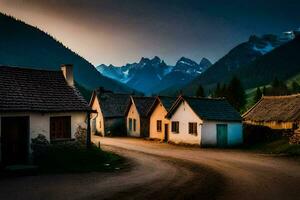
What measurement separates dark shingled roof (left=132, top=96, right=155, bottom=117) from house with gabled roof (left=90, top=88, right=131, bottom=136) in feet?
9.21

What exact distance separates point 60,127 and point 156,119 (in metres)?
27.5

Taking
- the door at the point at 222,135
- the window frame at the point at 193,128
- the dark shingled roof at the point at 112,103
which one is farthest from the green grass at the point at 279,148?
the dark shingled roof at the point at 112,103

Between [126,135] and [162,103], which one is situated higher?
[162,103]

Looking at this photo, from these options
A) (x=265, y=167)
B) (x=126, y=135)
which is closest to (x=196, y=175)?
(x=265, y=167)

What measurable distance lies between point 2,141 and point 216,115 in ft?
83.4

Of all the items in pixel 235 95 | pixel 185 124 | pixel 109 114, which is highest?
pixel 235 95

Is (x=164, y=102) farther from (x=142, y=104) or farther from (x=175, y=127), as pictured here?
(x=175, y=127)

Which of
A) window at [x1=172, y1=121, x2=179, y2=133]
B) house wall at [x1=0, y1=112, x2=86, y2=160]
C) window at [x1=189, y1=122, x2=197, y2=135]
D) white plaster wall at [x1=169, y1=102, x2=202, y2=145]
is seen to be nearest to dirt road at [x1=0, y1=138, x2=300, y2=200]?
house wall at [x1=0, y1=112, x2=86, y2=160]

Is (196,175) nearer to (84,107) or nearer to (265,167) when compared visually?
(265,167)

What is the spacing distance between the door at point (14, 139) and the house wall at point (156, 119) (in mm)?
27309

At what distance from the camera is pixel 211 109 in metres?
45.9

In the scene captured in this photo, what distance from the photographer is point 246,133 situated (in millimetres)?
46125

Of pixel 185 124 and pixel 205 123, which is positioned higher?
pixel 205 123

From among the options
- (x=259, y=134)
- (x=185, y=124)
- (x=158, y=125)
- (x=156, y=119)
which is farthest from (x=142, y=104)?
(x=259, y=134)
